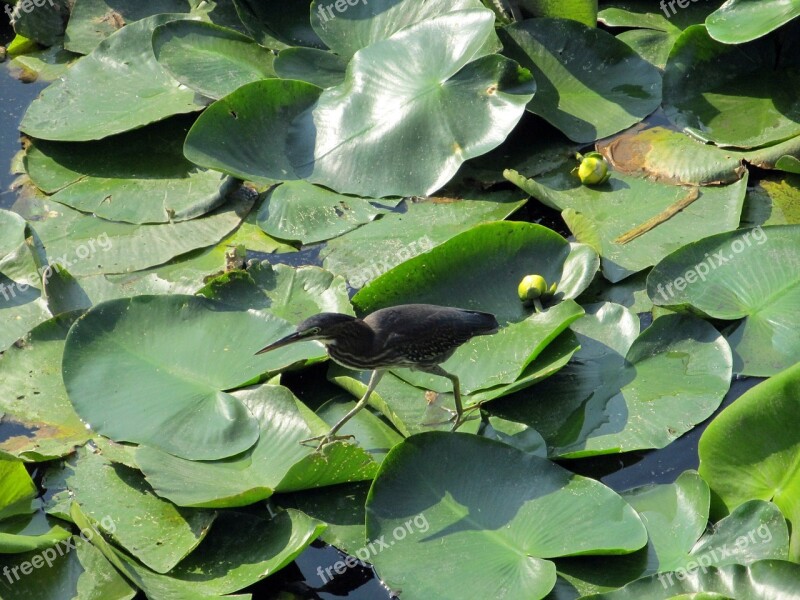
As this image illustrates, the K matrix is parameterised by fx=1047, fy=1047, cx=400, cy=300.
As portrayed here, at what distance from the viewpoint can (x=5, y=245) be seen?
17.9 ft

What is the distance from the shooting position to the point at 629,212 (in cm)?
532

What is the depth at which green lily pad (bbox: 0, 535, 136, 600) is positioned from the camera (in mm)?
3926

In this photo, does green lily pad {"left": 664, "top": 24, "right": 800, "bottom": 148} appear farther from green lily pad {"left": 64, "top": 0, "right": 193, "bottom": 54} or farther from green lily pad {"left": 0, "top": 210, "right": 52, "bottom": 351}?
green lily pad {"left": 0, "top": 210, "right": 52, "bottom": 351}

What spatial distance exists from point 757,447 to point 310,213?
257 cm

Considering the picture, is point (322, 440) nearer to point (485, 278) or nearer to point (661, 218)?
point (485, 278)

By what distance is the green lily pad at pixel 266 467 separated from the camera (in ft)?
13.1

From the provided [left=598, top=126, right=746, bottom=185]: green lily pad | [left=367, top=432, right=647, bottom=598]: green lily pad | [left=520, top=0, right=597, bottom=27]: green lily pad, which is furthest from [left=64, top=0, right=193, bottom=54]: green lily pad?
[left=367, top=432, right=647, bottom=598]: green lily pad

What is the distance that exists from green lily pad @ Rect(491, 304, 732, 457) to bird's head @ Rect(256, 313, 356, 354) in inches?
31.1

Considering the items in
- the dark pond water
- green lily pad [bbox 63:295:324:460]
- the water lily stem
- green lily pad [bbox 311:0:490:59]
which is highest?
green lily pad [bbox 311:0:490:59]

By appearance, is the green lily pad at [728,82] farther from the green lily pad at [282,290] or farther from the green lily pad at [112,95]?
the green lily pad at [112,95]

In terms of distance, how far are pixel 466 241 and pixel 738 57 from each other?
88.2 inches

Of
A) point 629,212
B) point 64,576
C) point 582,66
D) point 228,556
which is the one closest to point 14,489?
point 64,576

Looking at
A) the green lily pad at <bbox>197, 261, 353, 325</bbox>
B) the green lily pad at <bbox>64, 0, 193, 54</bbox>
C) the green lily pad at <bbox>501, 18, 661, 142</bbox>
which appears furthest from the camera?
the green lily pad at <bbox>64, 0, 193, 54</bbox>

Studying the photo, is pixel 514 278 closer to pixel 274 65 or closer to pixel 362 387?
pixel 362 387
